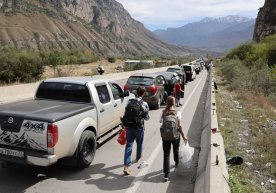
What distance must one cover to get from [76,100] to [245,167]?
A: 399cm

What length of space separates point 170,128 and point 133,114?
36.7 inches

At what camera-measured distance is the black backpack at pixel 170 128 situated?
720 cm

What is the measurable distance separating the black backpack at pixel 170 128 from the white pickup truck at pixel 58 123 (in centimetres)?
166

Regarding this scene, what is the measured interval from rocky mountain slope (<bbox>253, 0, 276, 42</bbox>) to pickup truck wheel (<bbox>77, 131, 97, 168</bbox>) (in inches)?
2835

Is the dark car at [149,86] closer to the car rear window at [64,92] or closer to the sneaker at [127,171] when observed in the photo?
the car rear window at [64,92]

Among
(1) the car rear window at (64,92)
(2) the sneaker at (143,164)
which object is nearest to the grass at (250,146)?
(2) the sneaker at (143,164)

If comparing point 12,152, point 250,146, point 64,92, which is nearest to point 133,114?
point 64,92

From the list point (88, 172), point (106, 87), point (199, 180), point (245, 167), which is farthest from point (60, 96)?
point (245, 167)

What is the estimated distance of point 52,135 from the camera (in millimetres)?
6652

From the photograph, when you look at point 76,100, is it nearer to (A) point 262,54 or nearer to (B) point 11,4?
(A) point 262,54

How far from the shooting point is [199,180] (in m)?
6.91

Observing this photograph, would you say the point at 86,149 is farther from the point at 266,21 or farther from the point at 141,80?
the point at 266,21

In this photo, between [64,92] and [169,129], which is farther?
[64,92]

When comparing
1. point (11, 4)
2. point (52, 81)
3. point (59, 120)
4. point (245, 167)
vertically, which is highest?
point (11, 4)
